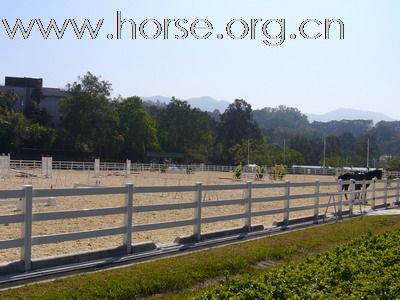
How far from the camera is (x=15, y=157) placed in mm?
78750

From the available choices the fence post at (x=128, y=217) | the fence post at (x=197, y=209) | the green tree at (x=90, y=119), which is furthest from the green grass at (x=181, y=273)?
the green tree at (x=90, y=119)

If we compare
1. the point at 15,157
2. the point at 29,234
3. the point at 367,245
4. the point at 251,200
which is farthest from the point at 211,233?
the point at 15,157

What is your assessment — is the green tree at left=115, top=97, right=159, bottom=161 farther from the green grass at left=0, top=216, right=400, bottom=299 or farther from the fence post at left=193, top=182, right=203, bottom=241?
the green grass at left=0, top=216, right=400, bottom=299

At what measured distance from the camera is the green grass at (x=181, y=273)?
23.6 feet

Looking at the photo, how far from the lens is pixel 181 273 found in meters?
8.55

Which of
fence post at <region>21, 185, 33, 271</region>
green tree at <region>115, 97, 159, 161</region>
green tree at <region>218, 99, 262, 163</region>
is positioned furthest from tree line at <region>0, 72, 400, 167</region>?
fence post at <region>21, 185, 33, 271</region>

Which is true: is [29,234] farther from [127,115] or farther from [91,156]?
[127,115]

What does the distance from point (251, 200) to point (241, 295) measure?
272 inches

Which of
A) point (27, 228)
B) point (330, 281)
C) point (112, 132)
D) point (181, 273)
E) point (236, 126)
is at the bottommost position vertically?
point (181, 273)

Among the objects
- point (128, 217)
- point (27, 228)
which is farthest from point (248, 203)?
point (27, 228)

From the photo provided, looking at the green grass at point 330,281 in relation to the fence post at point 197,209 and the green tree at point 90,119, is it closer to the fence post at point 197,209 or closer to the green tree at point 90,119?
the fence post at point 197,209

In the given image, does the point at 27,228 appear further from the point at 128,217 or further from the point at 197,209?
the point at 197,209

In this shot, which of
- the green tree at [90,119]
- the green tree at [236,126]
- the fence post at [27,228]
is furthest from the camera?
the green tree at [236,126]

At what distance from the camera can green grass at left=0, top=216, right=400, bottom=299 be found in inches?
283
